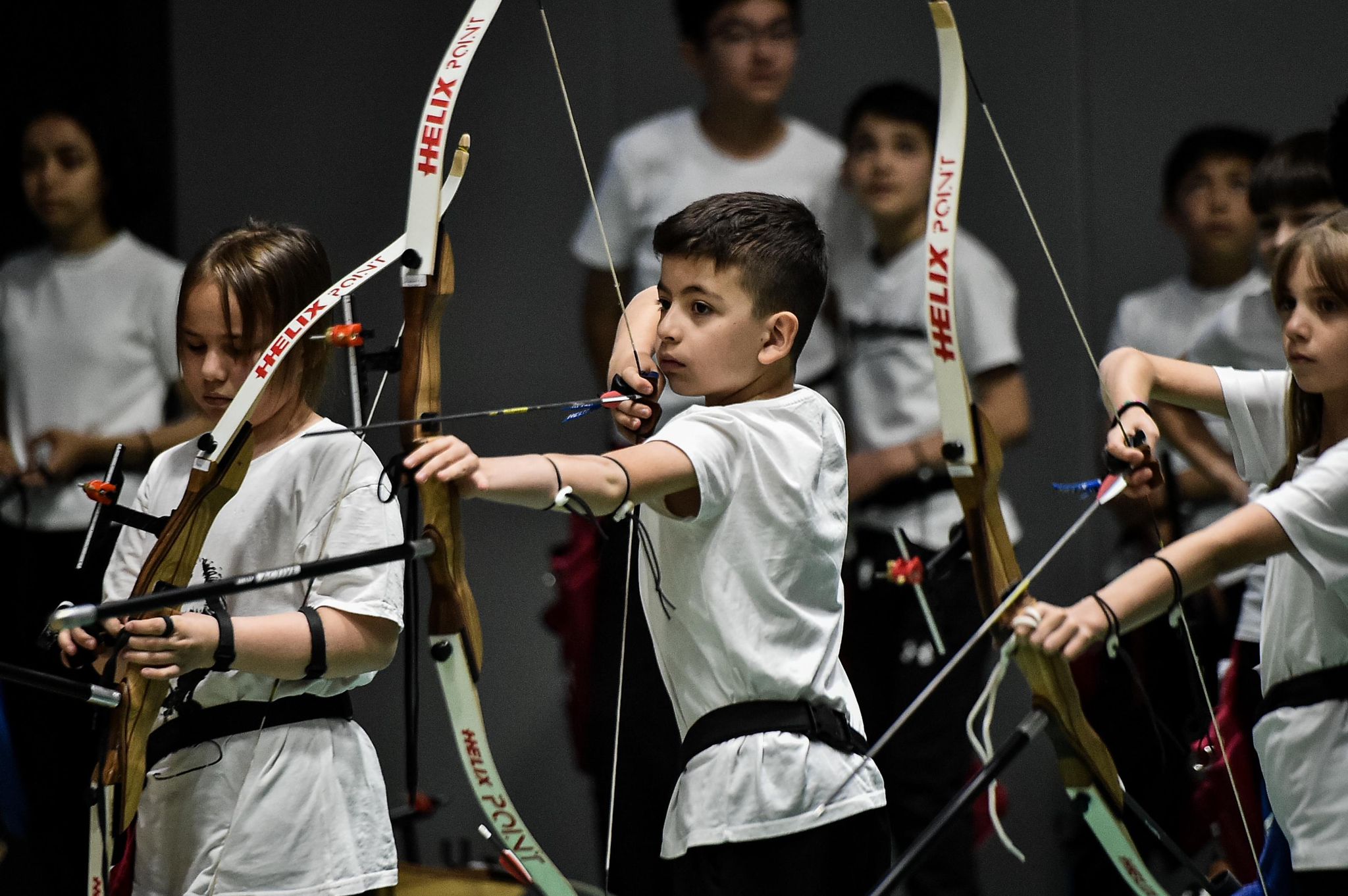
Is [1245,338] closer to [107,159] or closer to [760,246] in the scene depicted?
[760,246]

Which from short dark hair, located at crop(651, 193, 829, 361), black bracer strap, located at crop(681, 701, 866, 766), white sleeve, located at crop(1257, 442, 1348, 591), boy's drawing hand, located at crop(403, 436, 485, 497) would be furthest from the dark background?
boy's drawing hand, located at crop(403, 436, 485, 497)

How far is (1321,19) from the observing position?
399cm

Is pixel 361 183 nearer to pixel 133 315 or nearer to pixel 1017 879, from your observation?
pixel 133 315

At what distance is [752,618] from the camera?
1.78 m

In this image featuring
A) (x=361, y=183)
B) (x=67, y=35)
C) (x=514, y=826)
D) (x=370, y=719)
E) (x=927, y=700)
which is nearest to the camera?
(x=514, y=826)

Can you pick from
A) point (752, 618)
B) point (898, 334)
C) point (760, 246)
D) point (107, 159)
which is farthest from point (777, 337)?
point (107, 159)

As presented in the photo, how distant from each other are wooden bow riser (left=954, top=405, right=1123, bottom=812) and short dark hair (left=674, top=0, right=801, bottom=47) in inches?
72.3

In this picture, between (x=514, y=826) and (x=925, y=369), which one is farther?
(x=925, y=369)

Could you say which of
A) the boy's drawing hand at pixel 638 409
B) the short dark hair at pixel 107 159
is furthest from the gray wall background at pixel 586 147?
the boy's drawing hand at pixel 638 409

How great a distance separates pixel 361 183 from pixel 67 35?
752 millimetres

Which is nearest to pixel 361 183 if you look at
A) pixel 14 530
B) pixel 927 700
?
pixel 14 530

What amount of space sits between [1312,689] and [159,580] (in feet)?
4.49

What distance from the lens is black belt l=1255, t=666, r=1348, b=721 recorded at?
193 cm

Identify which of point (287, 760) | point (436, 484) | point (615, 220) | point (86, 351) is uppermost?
point (615, 220)
